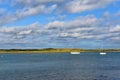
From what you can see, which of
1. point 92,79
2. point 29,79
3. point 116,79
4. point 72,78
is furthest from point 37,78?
point 116,79

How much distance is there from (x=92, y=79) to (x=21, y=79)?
14776mm

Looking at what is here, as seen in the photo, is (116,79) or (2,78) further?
(2,78)

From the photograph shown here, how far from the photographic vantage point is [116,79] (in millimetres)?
60750

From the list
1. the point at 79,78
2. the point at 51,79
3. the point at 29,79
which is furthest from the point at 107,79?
the point at 29,79

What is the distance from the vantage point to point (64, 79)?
204 ft

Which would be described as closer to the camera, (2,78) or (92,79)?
(92,79)

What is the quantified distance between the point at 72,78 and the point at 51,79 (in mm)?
4513

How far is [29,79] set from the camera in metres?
62.8

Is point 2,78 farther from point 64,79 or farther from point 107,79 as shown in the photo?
point 107,79

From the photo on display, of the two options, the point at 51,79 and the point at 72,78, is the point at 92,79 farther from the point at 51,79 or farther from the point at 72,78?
the point at 51,79

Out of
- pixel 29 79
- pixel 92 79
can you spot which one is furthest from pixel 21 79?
pixel 92 79

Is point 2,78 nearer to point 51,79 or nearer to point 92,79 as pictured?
point 51,79

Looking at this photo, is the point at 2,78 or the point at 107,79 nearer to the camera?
the point at 107,79

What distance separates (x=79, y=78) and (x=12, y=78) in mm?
14506
